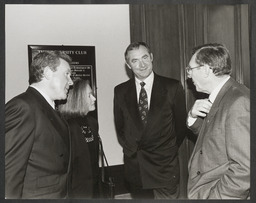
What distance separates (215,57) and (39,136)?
3.62 feet

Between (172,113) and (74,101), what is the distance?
0.59 metres

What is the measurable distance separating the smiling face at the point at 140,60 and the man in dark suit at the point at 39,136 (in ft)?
1.21

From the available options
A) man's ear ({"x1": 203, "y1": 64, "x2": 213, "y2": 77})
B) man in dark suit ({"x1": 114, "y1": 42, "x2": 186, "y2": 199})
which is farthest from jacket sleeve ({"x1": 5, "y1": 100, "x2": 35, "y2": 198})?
man's ear ({"x1": 203, "y1": 64, "x2": 213, "y2": 77})

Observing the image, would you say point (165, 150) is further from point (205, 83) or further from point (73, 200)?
point (73, 200)

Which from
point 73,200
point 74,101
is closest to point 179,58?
point 74,101

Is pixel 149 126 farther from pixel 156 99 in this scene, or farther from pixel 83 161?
pixel 83 161

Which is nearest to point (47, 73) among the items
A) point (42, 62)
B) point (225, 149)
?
point (42, 62)

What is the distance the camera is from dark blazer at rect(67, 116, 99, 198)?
6.96 ft

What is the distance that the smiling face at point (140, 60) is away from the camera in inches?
84.0

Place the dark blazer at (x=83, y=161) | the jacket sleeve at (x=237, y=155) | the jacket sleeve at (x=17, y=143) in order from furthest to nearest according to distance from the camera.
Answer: the dark blazer at (x=83, y=161)
the jacket sleeve at (x=17, y=143)
the jacket sleeve at (x=237, y=155)

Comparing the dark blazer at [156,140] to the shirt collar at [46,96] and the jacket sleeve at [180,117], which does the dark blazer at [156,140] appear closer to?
the jacket sleeve at [180,117]

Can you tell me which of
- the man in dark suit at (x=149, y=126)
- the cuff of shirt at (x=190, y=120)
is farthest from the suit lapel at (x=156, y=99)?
the cuff of shirt at (x=190, y=120)

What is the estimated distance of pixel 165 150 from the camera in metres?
2.16

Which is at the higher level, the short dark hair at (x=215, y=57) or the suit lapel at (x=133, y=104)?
the short dark hair at (x=215, y=57)
